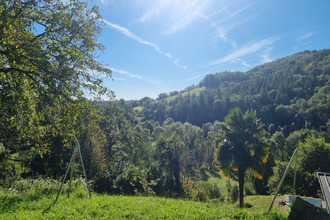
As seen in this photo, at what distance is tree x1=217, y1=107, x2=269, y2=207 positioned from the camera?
15.7m

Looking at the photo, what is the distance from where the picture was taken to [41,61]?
229 inches

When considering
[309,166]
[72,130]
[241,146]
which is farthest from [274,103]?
[72,130]

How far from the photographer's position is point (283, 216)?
5.49 m

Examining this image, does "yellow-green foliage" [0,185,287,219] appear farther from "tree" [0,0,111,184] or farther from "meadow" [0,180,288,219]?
"tree" [0,0,111,184]

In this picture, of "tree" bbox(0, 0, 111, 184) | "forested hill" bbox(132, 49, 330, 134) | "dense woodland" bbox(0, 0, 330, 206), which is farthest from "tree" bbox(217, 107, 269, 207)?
"forested hill" bbox(132, 49, 330, 134)

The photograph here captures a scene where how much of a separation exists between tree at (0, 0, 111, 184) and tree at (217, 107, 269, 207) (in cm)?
1356

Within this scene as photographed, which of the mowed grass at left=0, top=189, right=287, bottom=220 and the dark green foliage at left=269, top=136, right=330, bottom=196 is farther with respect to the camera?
the dark green foliage at left=269, top=136, right=330, bottom=196

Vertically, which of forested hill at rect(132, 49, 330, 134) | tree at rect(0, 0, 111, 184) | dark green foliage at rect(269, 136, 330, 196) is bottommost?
dark green foliage at rect(269, 136, 330, 196)

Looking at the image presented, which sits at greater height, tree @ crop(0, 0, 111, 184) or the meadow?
tree @ crop(0, 0, 111, 184)

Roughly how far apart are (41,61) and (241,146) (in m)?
15.8

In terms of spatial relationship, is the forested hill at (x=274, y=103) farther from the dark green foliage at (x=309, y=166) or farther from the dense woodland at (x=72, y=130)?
the dark green foliage at (x=309, y=166)

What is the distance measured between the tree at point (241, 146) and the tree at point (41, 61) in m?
13.6

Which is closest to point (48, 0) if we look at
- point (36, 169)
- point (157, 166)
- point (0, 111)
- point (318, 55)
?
point (0, 111)

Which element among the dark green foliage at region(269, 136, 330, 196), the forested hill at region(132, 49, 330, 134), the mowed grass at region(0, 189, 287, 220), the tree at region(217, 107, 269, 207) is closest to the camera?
the mowed grass at region(0, 189, 287, 220)
